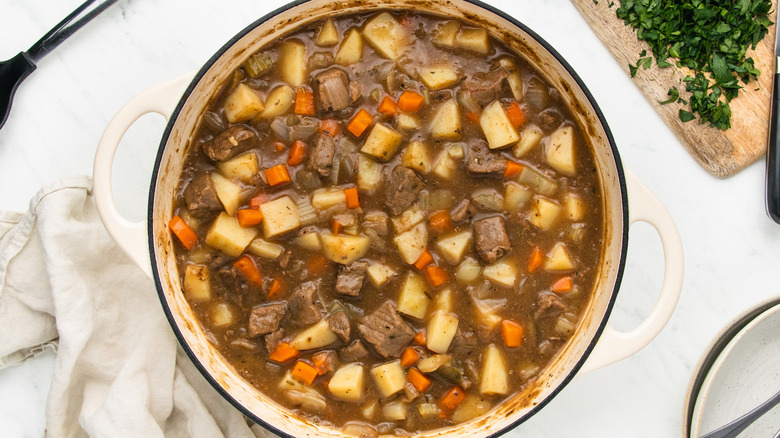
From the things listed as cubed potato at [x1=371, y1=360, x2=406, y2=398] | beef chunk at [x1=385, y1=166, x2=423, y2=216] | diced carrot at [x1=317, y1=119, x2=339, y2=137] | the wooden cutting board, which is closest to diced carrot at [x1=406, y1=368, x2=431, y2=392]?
cubed potato at [x1=371, y1=360, x2=406, y2=398]

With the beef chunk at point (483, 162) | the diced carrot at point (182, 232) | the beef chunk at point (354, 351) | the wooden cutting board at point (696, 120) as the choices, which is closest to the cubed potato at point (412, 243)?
the beef chunk at point (483, 162)

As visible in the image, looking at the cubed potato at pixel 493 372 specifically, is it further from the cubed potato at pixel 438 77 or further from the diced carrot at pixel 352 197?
the cubed potato at pixel 438 77

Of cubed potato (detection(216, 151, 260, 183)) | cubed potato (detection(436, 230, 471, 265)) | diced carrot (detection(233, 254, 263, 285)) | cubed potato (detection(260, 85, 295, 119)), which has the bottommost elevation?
cubed potato (detection(436, 230, 471, 265))

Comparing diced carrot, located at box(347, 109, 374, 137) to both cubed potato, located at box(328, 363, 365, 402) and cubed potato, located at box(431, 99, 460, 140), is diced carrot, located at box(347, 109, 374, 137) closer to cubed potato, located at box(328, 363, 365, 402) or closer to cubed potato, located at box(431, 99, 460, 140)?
cubed potato, located at box(431, 99, 460, 140)

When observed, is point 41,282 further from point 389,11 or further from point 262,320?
point 389,11

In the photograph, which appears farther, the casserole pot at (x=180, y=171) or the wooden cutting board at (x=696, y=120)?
the wooden cutting board at (x=696, y=120)

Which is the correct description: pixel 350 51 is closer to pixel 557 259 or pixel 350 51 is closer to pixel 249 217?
pixel 249 217

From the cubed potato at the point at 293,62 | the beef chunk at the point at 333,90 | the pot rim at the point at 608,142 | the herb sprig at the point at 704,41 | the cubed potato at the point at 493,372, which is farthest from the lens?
the herb sprig at the point at 704,41
